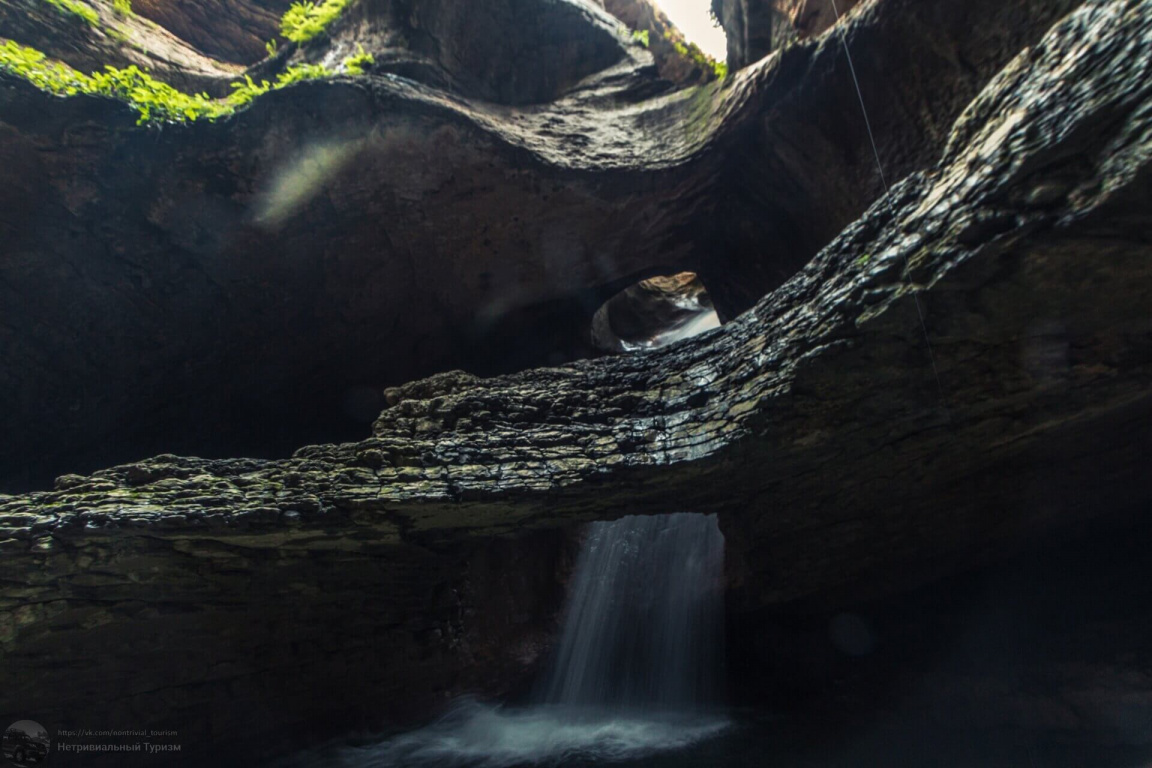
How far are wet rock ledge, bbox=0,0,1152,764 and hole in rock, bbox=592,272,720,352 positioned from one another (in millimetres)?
9188

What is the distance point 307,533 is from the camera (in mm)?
4230

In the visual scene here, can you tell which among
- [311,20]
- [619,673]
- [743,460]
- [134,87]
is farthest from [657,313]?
[134,87]

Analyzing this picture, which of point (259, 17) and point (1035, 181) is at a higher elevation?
point (259, 17)

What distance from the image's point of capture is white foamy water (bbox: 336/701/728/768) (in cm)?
619

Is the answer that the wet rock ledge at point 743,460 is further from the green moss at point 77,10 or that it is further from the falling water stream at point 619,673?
the green moss at point 77,10

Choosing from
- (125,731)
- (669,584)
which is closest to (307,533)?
(125,731)

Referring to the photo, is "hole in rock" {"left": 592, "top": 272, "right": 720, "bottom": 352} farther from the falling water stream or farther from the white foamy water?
the white foamy water

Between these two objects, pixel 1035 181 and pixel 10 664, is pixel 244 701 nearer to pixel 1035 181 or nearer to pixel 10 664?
pixel 10 664

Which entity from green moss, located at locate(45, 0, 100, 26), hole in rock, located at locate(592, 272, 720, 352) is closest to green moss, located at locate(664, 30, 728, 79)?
hole in rock, located at locate(592, 272, 720, 352)

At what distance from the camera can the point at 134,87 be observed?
589cm

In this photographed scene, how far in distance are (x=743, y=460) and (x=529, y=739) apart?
5184 millimetres

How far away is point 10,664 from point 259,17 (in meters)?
11.1

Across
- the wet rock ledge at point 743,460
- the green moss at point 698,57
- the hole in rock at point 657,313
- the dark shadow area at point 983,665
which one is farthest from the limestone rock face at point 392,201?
the hole in rock at point 657,313

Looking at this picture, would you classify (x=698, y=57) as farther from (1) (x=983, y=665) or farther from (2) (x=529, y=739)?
(2) (x=529, y=739)
